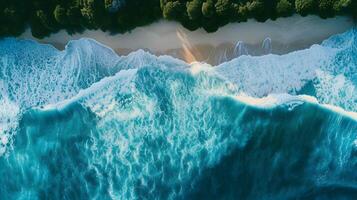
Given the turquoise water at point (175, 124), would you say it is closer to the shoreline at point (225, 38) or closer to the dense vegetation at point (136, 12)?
the shoreline at point (225, 38)

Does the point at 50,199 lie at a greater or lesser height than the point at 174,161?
lesser

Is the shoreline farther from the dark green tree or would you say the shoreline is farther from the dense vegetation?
the dark green tree

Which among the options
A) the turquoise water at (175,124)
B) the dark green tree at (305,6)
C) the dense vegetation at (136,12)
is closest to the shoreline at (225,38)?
the turquoise water at (175,124)

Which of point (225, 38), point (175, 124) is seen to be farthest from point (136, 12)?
point (175, 124)

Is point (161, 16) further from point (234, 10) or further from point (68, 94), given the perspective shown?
point (68, 94)

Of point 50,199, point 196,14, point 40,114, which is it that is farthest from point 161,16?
point 50,199

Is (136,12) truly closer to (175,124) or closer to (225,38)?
(225,38)
